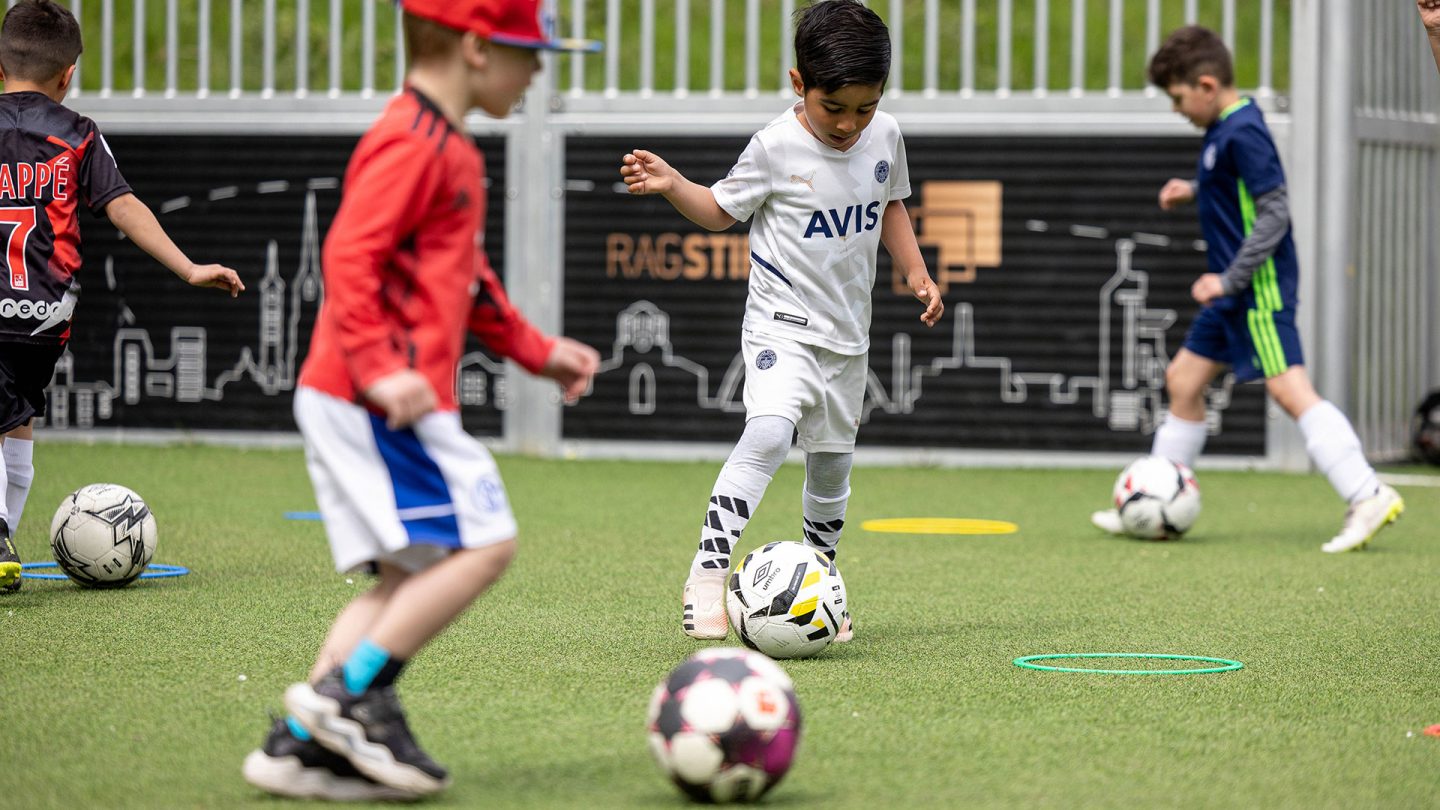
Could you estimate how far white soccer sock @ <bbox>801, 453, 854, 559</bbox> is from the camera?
17.1ft

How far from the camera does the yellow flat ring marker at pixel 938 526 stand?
7941 millimetres

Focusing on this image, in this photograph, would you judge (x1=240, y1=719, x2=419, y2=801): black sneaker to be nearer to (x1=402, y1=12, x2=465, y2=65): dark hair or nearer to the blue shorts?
(x1=402, y1=12, x2=465, y2=65): dark hair

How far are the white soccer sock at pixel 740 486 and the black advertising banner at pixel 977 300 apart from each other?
645 cm

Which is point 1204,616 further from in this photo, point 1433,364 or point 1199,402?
point 1433,364

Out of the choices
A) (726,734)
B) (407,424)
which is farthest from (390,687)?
(726,734)

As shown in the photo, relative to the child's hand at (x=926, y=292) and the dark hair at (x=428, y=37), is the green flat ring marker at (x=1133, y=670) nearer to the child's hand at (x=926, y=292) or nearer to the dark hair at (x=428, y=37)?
the child's hand at (x=926, y=292)

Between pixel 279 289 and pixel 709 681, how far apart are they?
9354 mm

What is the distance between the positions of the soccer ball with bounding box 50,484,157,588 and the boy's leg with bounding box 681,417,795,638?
6.24 ft

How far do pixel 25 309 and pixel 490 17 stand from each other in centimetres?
292

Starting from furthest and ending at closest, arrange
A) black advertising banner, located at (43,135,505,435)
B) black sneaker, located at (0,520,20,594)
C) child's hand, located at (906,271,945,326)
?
black advertising banner, located at (43,135,505,435), black sneaker, located at (0,520,20,594), child's hand, located at (906,271,945,326)

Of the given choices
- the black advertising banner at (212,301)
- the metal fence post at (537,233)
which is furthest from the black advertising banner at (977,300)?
the black advertising banner at (212,301)

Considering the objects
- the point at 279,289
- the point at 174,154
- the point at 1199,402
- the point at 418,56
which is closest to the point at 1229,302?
the point at 1199,402

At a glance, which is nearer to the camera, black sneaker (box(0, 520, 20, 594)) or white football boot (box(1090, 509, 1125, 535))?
black sneaker (box(0, 520, 20, 594))

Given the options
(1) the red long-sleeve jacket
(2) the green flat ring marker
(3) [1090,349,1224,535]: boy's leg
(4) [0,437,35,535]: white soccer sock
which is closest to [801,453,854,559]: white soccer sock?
(2) the green flat ring marker
